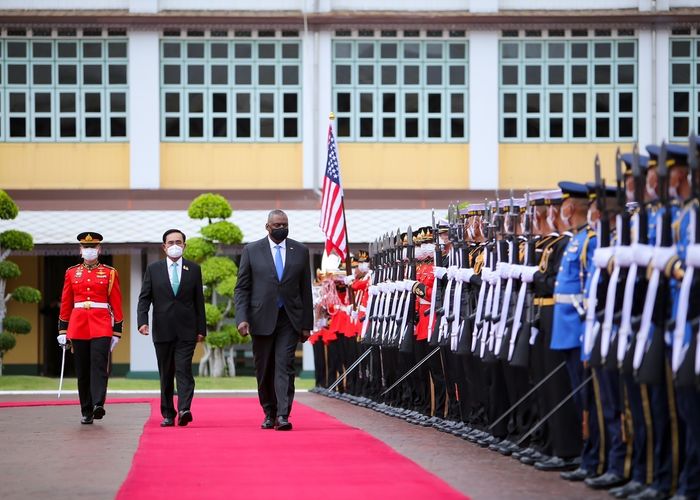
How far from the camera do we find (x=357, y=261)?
2509cm

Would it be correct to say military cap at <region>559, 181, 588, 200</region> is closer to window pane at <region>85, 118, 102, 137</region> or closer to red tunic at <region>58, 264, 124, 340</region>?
red tunic at <region>58, 264, 124, 340</region>

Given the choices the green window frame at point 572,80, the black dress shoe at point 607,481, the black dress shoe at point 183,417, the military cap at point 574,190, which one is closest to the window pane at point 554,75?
the green window frame at point 572,80

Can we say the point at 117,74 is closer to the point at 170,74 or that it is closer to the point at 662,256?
the point at 170,74

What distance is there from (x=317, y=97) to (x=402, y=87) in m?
2.08

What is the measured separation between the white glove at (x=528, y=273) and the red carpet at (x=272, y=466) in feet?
5.31

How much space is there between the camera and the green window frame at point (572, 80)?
129 ft

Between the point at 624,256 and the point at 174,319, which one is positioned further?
the point at 174,319

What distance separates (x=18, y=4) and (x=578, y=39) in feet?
42.8

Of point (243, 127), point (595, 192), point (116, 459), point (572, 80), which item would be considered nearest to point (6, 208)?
point (243, 127)

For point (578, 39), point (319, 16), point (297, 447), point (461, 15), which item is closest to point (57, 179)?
point (319, 16)

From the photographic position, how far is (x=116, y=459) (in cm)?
1310

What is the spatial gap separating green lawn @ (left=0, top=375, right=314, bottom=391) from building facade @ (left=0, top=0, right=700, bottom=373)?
3.92 meters

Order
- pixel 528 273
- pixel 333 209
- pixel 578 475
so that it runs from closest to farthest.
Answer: pixel 578 475 → pixel 528 273 → pixel 333 209

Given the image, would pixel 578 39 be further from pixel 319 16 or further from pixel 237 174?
pixel 237 174
